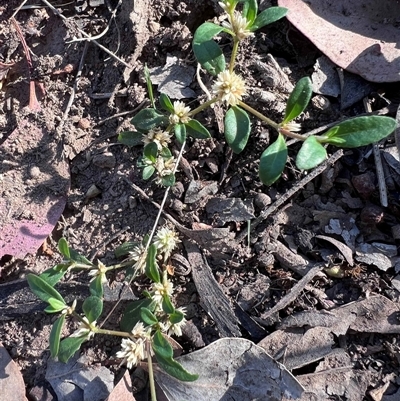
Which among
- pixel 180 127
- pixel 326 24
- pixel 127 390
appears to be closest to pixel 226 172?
pixel 180 127

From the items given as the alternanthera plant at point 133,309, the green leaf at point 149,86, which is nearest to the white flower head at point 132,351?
the alternanthera plant at point 133,309

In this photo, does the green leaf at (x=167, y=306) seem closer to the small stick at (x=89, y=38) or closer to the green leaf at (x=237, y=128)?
the green leaf at (x=237, y=128)

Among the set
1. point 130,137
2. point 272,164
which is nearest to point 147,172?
point 130,137

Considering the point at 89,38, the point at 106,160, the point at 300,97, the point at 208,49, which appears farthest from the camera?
the point at 89,38

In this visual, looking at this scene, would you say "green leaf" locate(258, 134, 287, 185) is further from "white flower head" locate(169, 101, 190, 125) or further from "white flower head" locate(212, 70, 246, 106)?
"white flower head" locate(169, 101, 190, 125)

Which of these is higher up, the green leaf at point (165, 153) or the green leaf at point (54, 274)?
the green leaf at point (165, 153)

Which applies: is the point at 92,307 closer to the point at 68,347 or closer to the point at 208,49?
the point at 68,347

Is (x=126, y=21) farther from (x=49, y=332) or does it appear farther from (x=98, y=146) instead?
(x=49, y=332)
